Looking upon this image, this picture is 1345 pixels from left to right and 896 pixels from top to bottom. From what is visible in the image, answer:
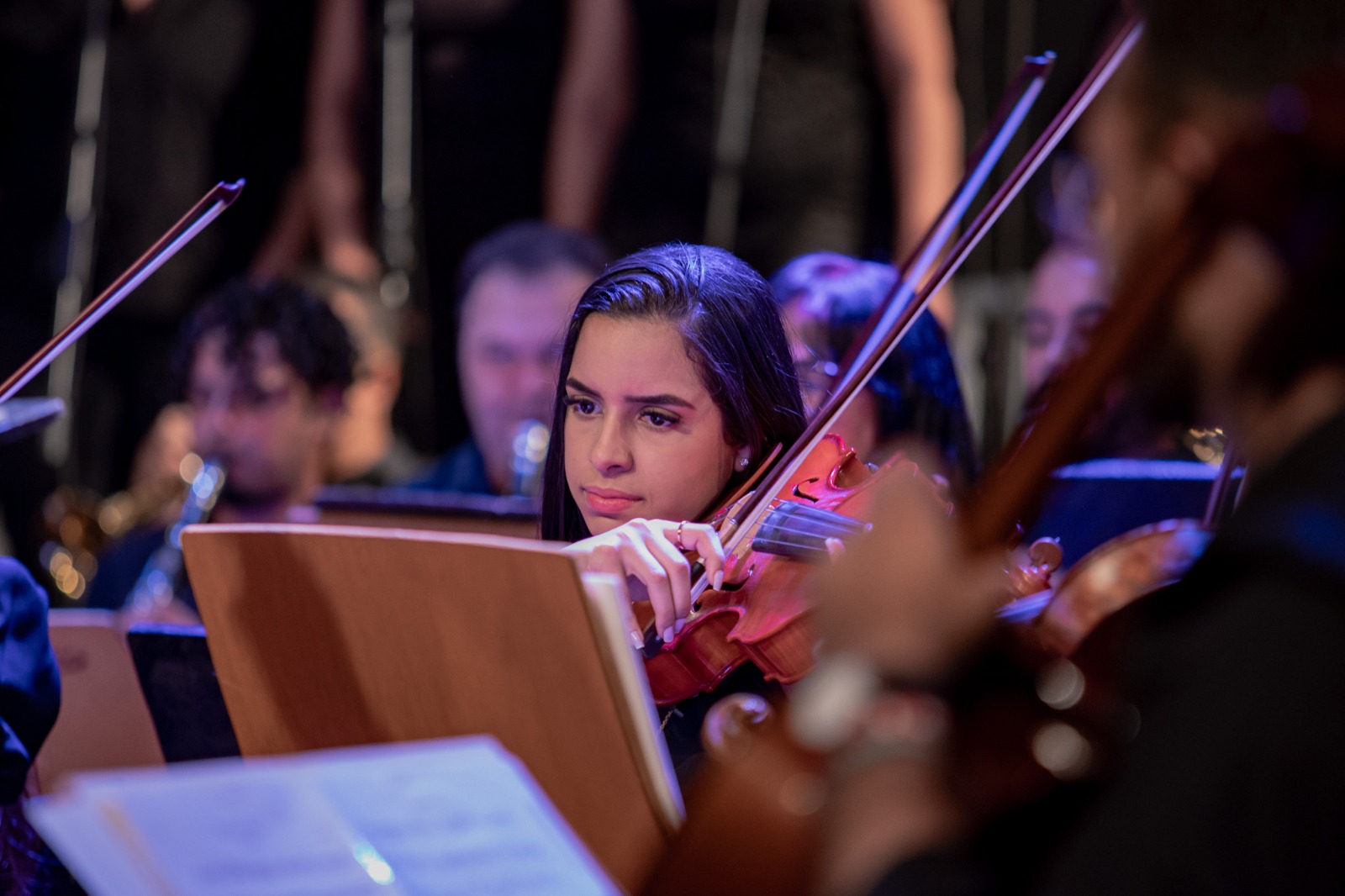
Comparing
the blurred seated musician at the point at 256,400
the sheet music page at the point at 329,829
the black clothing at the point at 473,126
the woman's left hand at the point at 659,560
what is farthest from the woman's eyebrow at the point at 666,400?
the black clothing at the point at 473,126

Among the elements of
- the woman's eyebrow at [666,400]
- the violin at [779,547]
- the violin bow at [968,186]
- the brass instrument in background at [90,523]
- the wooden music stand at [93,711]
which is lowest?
the brass instrument in background at [90,523]

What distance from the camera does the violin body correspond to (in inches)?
46.6

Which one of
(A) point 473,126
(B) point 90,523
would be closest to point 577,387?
(A) point 473,126

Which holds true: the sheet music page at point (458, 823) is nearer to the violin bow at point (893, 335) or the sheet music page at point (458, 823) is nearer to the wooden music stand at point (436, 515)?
the violin bow at point (893, 335)

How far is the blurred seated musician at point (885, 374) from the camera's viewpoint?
1.83 metres

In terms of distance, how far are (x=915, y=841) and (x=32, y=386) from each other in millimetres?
3478

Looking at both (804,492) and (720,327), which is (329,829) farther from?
(720,327)

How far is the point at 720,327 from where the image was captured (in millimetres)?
1434

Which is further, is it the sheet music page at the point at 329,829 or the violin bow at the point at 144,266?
the violin bow at the point at 144,266

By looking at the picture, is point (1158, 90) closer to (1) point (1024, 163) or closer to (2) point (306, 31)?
(1) point (1024, 163)

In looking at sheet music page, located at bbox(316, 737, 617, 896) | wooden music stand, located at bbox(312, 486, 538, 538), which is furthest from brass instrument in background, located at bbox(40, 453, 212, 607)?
sheet music page, located at bbox(316, 737, 617, 896)

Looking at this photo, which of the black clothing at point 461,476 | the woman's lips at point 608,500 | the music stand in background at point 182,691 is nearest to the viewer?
the music stand in background at point 182,691

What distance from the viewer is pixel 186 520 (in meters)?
2.77

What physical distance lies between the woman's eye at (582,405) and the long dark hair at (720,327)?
0.09 ft
